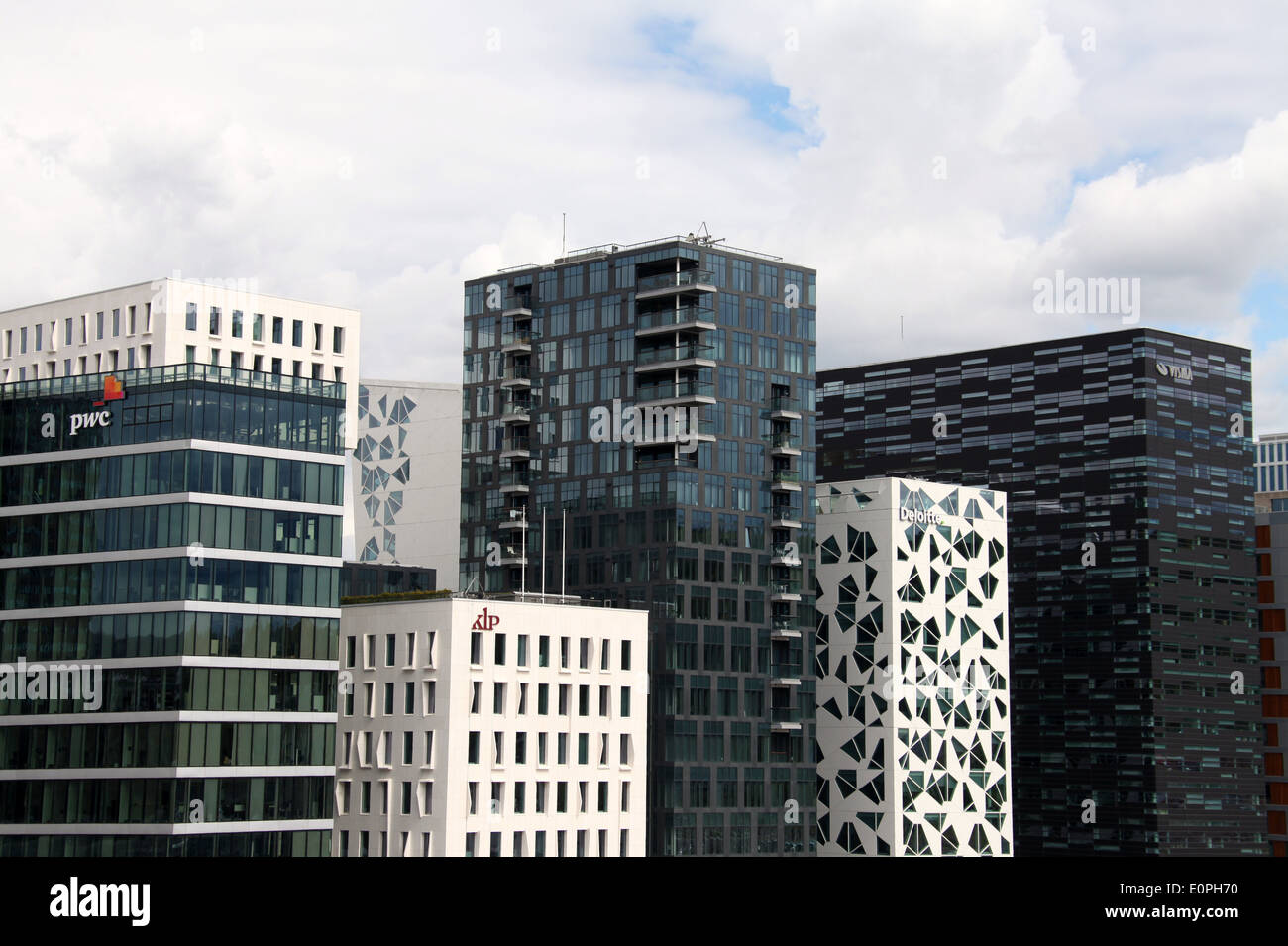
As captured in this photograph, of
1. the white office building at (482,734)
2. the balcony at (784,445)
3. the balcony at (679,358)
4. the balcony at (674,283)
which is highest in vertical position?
the balcony at (674,283)

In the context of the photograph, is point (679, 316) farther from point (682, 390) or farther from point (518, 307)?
point (518, 307)

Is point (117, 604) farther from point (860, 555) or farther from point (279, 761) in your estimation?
point (860, 555)

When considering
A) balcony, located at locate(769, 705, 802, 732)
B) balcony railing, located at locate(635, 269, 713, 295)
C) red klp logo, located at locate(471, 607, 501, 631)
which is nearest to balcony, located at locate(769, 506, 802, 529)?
balcony, located at locate(769, 705, 802, 732)

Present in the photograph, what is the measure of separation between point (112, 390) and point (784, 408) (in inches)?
2669

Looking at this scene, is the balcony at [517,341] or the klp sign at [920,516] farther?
the balcony at [517,341]

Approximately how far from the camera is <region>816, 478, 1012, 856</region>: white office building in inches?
6599

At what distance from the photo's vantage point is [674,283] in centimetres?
16425

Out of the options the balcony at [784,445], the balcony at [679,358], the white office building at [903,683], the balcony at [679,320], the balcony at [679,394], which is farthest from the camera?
the balcony at [784,445]

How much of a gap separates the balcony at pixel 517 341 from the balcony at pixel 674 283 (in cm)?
1368

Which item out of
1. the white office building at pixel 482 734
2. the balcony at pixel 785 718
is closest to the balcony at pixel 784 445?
the balcony at pixel 785 718

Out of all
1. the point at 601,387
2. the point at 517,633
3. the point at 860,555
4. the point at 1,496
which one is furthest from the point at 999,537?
the point at 1,496

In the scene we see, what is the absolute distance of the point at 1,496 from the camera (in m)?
127

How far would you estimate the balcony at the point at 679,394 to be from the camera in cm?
16200

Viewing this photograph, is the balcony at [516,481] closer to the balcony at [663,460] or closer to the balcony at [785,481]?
the balcony at [663,460]
